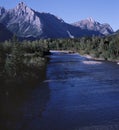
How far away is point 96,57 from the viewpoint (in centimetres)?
15250

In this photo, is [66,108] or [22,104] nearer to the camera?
[66,108]

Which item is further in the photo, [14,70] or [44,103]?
[14,70]

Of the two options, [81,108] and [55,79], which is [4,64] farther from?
[81,108]

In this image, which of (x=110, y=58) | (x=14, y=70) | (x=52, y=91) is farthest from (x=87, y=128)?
(x=110, y=58)

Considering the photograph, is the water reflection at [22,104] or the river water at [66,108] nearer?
the river water at [66,108]

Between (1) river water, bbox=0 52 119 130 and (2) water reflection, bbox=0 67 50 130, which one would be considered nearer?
(1) river water, bbox=0 52 119 130

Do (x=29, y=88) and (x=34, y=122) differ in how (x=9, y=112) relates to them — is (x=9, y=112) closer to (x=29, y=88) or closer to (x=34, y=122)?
(x=34, y=122)

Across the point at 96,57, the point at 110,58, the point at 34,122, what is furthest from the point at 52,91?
the point at 96,57

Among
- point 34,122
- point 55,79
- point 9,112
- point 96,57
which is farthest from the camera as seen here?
point 96,57

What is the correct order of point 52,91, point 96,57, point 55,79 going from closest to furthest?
point 52,91, point 55,79, point 96,57

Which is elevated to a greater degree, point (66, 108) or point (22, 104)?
point (22, 104)

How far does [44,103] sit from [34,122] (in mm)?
10856

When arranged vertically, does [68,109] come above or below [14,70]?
below

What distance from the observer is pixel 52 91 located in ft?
199
